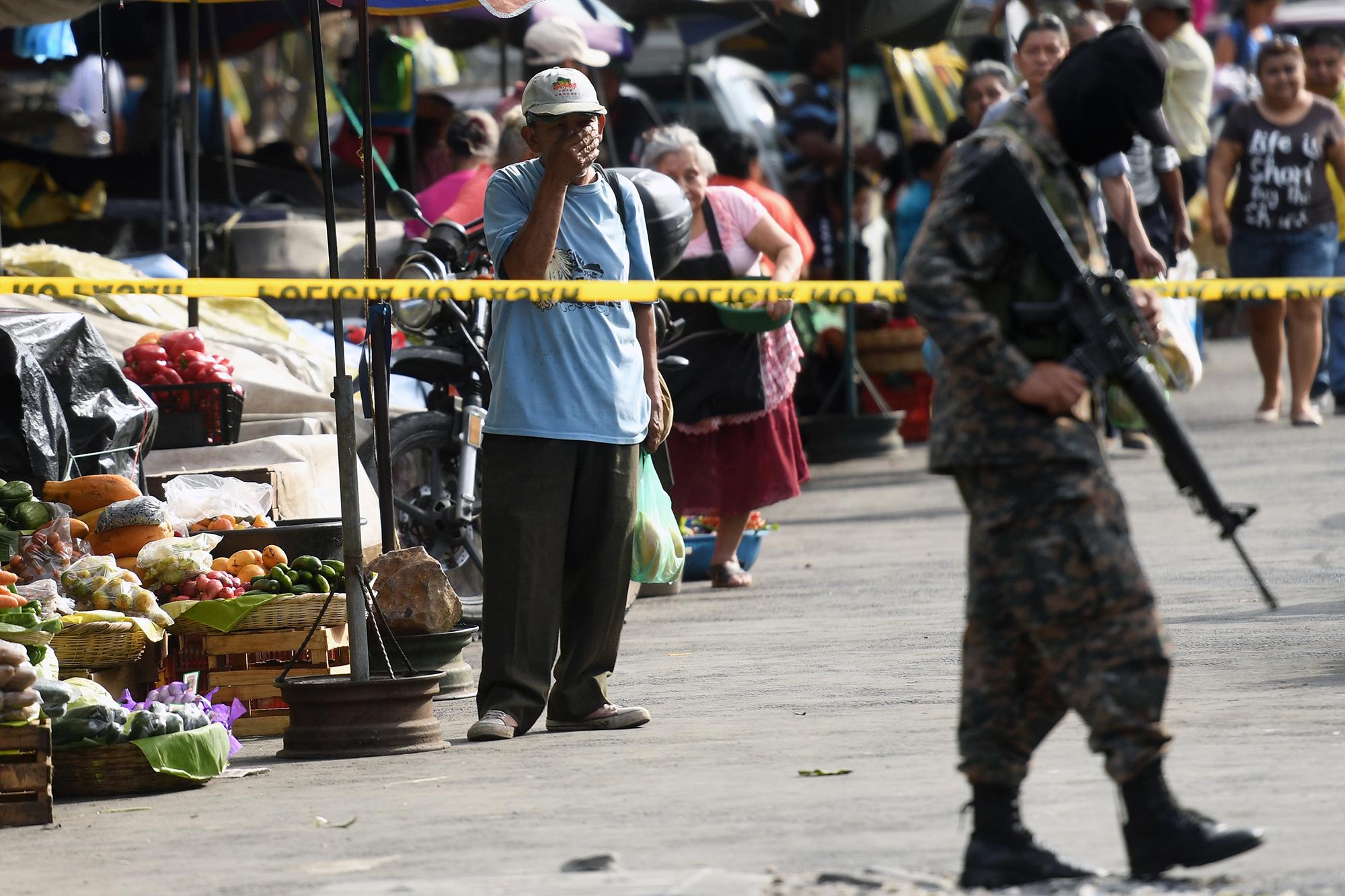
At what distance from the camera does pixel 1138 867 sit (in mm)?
4352

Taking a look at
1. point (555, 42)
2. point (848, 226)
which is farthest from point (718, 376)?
point (848, 226)

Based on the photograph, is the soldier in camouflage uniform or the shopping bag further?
the shopping bag

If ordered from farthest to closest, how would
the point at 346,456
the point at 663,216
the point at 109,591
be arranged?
1. the point at 663,216
2. the point at 109,591
3. the point at 346,456

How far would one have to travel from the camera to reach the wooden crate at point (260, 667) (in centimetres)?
702

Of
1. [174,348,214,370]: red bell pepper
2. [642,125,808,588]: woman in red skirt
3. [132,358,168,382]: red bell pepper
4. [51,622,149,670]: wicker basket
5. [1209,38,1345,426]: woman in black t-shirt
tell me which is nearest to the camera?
[51,622,149,670]: wicker basket

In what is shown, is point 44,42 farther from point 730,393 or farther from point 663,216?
point 663,216

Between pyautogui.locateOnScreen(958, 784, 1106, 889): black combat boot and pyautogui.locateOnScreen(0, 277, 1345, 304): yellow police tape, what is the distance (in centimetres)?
184

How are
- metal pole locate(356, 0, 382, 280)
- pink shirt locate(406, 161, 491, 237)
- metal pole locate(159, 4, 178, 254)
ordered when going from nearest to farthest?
metal pole locate(356, 0, 382, 280), pink shirt locate(406, 161, 491, 237), metal pole locate(159, 4, 178, 254)

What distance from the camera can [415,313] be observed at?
8.98m

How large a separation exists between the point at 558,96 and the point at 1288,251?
28.2 feet

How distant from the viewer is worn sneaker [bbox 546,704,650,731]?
6699 millimetres

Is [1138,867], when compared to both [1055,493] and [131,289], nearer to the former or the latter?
[1055,493]

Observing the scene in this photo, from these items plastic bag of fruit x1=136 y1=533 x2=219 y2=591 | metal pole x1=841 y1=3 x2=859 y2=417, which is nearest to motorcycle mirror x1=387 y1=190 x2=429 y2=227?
plastic bag of fruit x1=136 y1=533 x2=219 y2=591

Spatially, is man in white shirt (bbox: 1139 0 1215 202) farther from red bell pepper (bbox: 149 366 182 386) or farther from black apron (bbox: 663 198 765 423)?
red bell pepper (bbox: 149 366 182 386)
